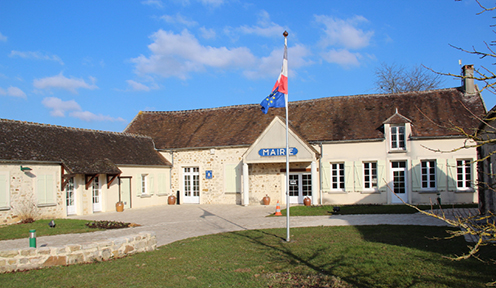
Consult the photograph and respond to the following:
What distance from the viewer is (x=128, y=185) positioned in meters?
21.5

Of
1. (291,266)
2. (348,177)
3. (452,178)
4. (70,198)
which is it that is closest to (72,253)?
(291,266)

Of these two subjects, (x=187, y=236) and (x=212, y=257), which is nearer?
(x=212, y=257)

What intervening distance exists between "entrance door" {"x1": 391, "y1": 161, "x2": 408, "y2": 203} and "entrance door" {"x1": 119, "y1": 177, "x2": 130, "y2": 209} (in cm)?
1388

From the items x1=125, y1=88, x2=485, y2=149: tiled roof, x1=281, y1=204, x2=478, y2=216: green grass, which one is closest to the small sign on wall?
x1=125, y1=88, x2=485, y2=149: tiled roof

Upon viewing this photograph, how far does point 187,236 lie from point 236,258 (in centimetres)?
392

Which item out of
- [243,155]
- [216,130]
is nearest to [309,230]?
[243,155]

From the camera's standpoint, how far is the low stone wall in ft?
26.1

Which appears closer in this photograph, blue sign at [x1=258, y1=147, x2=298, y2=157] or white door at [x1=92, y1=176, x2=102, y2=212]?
white door at [x1=92, y1=176, x2=102, y2=212]

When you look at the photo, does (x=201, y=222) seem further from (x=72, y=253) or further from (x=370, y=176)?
(x=370, y=176)

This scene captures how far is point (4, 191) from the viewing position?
15.5 meters

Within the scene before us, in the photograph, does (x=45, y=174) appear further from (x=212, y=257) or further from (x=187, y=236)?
(x=212, y=257)

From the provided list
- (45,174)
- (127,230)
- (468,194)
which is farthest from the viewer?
(468,194)

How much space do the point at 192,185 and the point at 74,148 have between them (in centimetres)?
749

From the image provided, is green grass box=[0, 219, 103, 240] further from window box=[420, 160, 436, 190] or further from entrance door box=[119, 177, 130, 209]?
window box=[420, 160, 436, 190]
